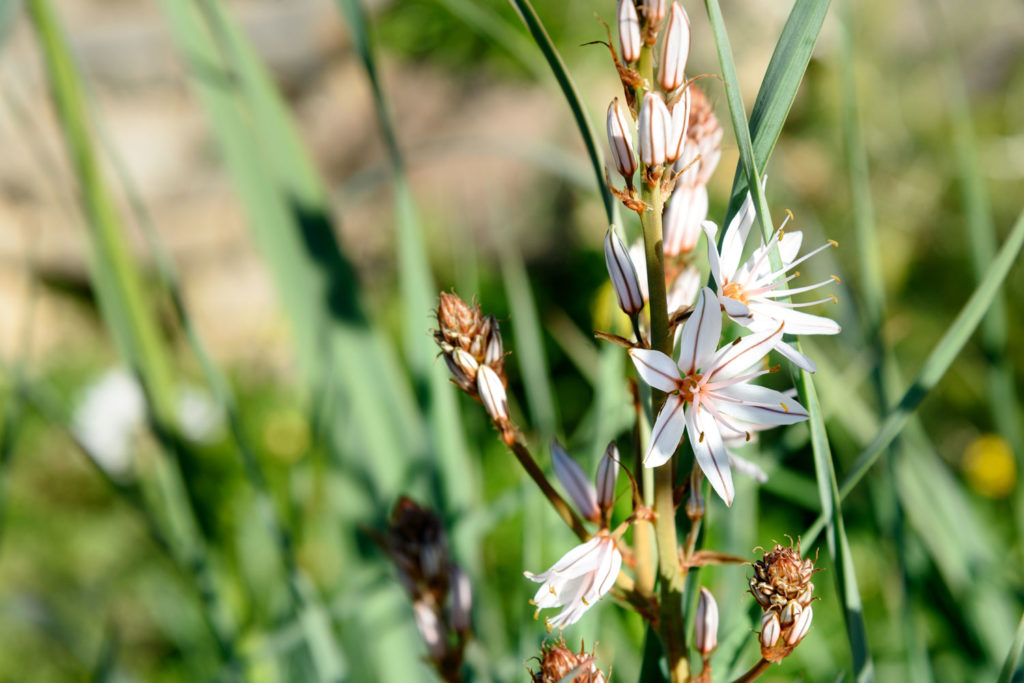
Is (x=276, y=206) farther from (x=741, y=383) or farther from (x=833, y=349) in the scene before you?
(x=833, y=349)

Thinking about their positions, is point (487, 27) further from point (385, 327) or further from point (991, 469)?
point (385, 327)

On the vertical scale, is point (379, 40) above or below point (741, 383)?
above

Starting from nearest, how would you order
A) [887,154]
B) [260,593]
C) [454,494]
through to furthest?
1. [454,494]
2. [260,593]
3. [887,154]

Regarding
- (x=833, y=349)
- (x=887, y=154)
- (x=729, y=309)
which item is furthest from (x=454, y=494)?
(x=887, y=154)

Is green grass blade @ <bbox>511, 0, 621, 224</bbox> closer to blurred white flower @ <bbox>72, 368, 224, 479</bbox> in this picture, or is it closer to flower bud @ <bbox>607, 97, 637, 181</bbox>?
flower bud @ <bbox>607, 97, 637, 181</bbox>

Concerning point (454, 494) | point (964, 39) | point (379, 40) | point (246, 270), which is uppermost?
point (379, 40)

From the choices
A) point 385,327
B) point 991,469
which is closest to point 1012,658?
point 991,469
